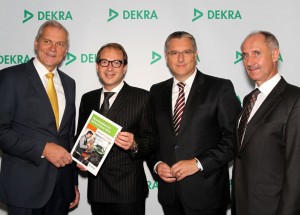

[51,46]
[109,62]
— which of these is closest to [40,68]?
[51,46]

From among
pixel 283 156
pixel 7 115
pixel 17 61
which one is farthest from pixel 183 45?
pixel 17 61

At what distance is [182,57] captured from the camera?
2805 mm

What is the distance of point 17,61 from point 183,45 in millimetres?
2102

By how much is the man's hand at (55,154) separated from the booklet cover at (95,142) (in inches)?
3.1

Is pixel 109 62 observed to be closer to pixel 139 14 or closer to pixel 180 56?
pixel 180 56

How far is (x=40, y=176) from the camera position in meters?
2.60

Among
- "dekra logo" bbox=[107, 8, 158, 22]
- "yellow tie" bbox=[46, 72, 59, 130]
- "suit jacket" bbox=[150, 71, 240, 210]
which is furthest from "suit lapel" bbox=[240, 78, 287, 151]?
"dekra logo" bbox=[107, 8, 158, 22]

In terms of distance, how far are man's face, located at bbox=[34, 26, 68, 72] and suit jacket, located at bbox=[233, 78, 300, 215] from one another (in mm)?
1745

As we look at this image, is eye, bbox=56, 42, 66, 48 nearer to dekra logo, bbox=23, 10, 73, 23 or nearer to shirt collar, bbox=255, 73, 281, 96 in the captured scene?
dekra logo, bbox=23, 10, 73, 23

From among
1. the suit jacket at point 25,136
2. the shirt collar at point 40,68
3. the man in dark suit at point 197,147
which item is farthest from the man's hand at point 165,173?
the shirt collar at point 40,68

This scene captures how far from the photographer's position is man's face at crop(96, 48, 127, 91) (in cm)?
272

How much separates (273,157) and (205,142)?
0.67 m

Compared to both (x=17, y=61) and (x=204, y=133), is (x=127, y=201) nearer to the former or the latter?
(x=204, y=133)

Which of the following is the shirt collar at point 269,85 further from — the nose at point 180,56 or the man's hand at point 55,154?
the man's hand at point 55,154
